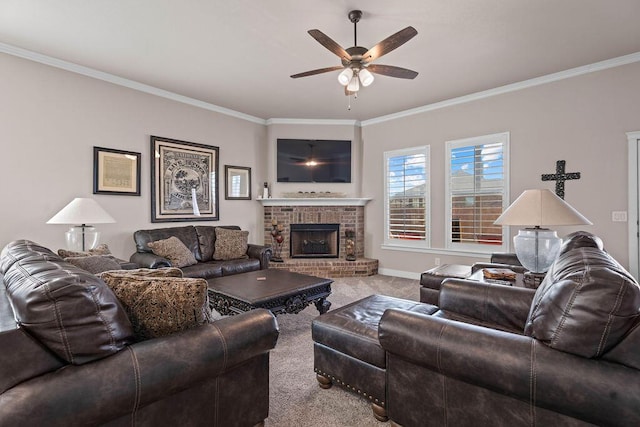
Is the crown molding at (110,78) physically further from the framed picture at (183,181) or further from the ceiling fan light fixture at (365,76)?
the ceiling fan light fixture at (365,76)

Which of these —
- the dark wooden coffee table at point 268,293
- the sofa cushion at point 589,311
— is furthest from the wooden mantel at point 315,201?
the sofa cushion at point 589,311

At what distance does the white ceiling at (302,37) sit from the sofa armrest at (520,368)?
2.53m

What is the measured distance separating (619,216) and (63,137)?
6.49m

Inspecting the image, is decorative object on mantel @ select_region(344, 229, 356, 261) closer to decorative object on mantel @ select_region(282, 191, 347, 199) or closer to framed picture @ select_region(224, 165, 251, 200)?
decorative object on mantel @ select_region(282, 191, 347, 199)

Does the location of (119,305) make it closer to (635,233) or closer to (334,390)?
(334,390)

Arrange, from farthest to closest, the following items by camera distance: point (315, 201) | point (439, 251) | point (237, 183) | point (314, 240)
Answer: point (314, 240), point (315, 201), point (237, 183), point (439, 251)

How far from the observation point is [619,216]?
11.8ft

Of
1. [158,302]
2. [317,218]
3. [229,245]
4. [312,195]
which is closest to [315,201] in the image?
[312,195]

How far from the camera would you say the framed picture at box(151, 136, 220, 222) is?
447cm

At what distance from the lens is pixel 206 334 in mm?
1318

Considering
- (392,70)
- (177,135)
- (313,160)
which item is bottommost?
(313,160)

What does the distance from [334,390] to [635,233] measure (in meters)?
3.87

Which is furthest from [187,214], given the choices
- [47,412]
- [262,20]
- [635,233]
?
[635,233]

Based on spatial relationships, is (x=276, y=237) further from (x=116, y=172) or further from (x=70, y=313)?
(x=70, y=313)
